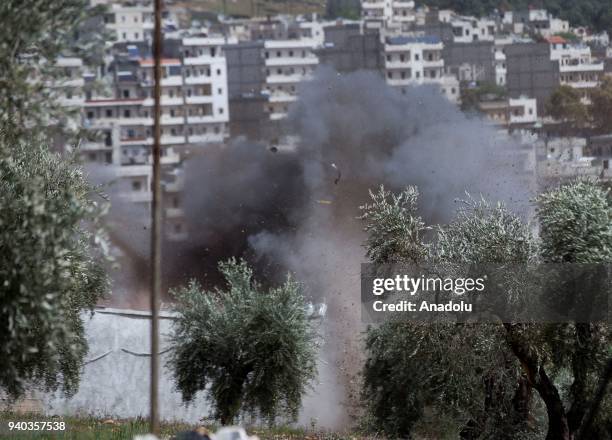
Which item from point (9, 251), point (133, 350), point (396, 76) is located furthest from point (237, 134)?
point (9, 251)

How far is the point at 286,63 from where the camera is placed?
106 meters

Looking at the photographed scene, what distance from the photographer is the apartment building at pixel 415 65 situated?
313ft

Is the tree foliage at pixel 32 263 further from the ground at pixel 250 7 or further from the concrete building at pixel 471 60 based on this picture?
the ground at pixel 250 7

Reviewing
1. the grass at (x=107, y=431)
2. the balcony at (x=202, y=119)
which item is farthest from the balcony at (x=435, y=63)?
the grass at (x=107, y=431)

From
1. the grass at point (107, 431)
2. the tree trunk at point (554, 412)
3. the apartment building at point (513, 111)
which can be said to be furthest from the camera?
the apartment building at point (513, 111)

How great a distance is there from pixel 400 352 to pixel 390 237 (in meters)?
2.64

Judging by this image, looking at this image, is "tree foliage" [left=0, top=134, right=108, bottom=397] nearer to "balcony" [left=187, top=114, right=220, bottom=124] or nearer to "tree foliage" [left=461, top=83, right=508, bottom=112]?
"balcony" [left=187, top=114, right=220, bottom=124]

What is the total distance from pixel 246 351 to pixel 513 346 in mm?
5126

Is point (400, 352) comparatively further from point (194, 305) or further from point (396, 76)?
point (396, 76)

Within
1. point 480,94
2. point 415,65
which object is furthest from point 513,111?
point 415,65

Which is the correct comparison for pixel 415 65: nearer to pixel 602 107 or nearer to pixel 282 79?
pixel 282 79

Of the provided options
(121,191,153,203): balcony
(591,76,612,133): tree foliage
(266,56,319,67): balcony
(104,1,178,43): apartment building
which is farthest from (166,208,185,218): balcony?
(104,1,178,43): apartment building

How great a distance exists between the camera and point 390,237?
20.0 metres

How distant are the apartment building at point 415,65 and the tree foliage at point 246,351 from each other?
7109 cm
